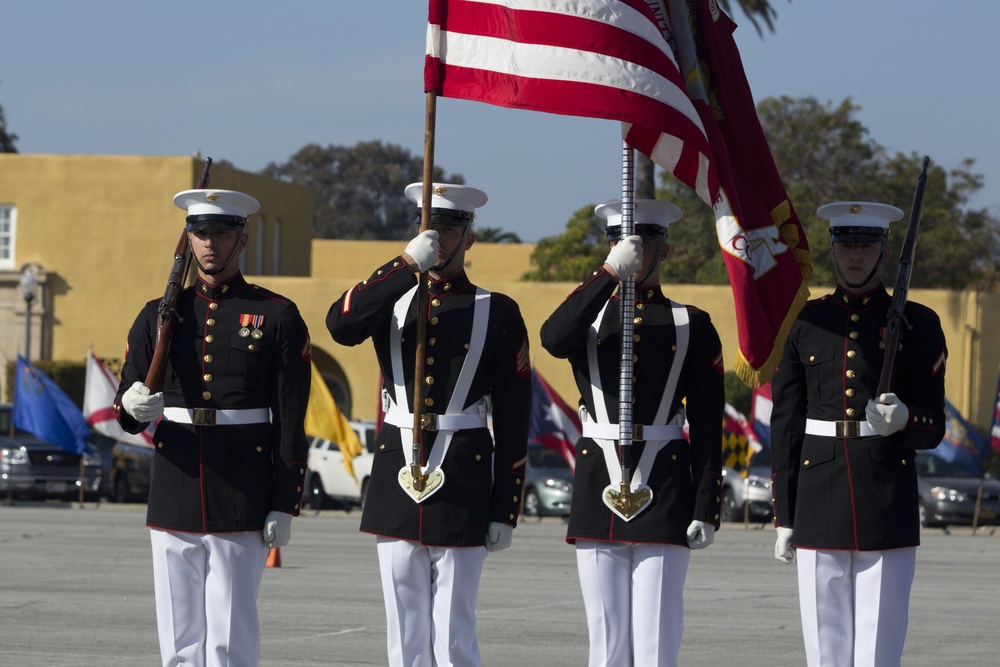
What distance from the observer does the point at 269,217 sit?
43.5 metres

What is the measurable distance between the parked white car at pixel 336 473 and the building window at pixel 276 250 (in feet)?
49.9

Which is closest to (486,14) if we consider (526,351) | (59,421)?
(526,351)

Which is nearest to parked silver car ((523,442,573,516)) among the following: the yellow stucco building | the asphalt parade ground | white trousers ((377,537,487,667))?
the asphalt parade ground

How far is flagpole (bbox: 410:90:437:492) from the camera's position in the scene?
691 cm

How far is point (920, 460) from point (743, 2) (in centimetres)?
1470

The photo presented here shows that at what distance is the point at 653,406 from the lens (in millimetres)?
7297

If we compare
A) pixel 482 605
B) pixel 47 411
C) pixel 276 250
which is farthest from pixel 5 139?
pixel 482 605

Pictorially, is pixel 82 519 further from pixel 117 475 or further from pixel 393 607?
pixel 393 607

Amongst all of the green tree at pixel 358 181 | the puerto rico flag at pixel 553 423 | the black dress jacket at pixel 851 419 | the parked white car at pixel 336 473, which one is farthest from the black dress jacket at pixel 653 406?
the green tree at pixel 358 181

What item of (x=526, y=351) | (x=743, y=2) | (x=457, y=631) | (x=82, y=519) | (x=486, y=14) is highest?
(x=743, y=2)

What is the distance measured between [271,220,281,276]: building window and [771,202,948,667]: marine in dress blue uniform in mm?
36804

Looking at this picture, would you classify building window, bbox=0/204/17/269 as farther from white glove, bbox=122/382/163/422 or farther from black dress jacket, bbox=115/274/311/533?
white glove, bbox=122/382/163/422

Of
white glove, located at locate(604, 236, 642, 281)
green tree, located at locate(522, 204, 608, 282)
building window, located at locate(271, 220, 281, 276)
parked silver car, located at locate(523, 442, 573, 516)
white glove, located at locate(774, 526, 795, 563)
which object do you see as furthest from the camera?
green tree, located at locate(522, 204, 608, 282)

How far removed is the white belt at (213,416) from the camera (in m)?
7.25
